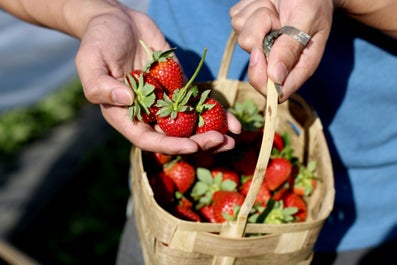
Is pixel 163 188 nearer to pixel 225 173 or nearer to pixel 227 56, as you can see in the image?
pixel 225 173

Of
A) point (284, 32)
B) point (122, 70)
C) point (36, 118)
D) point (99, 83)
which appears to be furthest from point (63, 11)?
point (36, 118)

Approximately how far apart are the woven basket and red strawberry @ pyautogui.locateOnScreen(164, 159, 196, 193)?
3.2 inches

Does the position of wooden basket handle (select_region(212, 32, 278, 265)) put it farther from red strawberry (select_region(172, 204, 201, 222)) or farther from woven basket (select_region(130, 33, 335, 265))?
red strawberry (select_region(172, 204, 201, 222))

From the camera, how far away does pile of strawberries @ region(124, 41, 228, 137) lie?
101 centimetres

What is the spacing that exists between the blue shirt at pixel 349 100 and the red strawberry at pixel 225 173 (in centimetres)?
22

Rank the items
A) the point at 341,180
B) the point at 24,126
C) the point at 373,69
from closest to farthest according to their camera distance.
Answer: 1. the point at 373,69
2. the point at 341,180
3. the point at 24,126

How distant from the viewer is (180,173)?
46.2 inches

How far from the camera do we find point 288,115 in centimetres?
129

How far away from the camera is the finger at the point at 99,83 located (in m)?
0.96

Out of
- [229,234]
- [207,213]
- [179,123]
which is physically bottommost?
[207,213]

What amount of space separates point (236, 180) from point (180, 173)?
14cm

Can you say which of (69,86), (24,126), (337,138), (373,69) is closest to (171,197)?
(337,138)

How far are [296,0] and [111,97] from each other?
38 centimetres

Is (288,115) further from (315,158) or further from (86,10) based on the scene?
(86,10)
